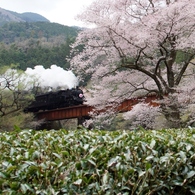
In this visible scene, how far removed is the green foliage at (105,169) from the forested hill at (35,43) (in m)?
31.5

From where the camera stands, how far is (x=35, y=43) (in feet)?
159

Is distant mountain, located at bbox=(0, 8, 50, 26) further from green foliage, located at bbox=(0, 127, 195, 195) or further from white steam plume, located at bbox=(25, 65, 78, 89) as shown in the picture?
green foliage, located at bbox=(0, 127, 195, 195)

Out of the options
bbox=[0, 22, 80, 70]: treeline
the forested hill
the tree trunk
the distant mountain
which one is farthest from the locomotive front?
the distant mountain

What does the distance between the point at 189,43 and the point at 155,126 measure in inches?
156

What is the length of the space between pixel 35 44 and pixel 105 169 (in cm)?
4787

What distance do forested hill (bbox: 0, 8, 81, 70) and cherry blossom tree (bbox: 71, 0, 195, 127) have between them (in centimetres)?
2219

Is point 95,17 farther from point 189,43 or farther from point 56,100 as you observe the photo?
point 56,100

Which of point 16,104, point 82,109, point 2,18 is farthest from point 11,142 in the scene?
point 2,18

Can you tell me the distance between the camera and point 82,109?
19.4 meters

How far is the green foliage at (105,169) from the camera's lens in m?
1.66

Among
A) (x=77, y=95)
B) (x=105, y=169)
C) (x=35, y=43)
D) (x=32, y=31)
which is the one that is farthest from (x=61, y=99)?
(x=32, y=31)

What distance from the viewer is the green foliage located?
166cm

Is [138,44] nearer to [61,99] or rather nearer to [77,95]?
[77,95]

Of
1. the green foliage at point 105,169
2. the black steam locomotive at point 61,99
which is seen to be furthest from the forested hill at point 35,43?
the green foliage at point 105,169
